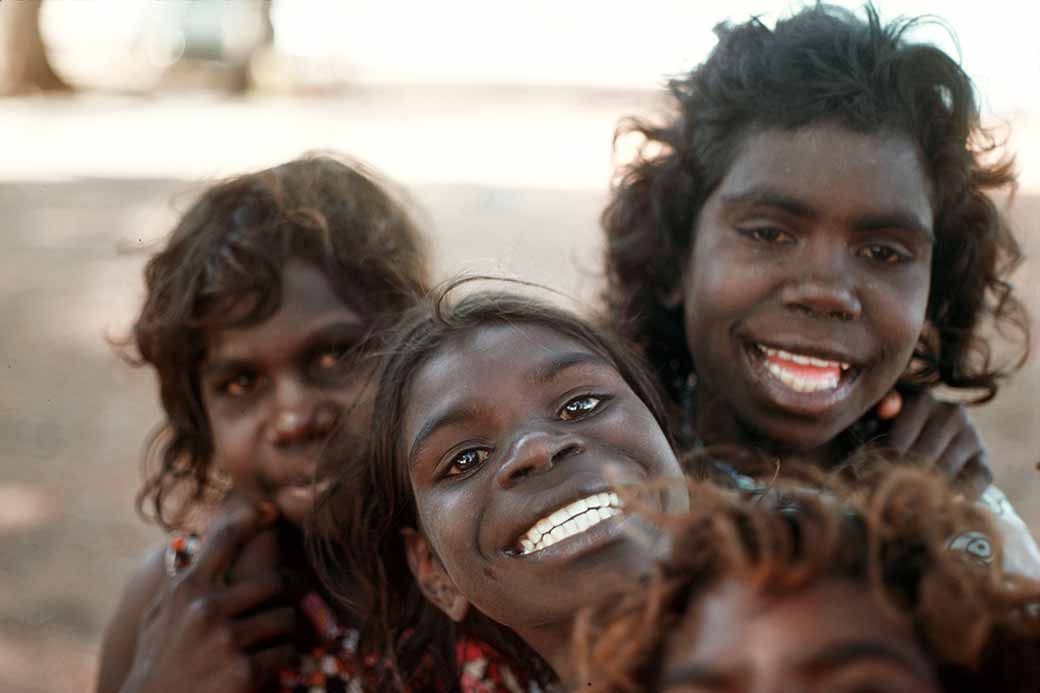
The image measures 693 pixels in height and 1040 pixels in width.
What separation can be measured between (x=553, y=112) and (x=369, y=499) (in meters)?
8.97

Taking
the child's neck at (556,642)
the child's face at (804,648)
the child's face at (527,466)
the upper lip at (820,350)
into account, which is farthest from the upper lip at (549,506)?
the upper lip at (820,350)

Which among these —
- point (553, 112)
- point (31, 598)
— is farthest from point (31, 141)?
point (31, 598)

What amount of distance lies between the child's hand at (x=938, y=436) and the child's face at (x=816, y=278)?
0.22 meters

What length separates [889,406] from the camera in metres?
2.70

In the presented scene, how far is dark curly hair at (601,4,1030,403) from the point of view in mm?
2461

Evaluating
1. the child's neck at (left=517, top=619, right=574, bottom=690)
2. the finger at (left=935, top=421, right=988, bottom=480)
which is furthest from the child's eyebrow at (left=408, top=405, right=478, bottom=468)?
the finger at (left=935, top=421, right=988, bottom=480)

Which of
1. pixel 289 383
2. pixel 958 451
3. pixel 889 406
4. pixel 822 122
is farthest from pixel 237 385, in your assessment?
pixel 958 451

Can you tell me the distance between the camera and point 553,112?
35.6 ft

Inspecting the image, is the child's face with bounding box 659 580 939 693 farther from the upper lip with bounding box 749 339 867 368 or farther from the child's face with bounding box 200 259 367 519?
the child's face with bounding box 200 259 367 519

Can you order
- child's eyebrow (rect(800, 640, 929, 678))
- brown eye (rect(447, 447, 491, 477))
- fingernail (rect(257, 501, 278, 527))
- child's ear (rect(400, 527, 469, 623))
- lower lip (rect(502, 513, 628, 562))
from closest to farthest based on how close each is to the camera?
child's eyebrow (rect(800, 640, 929, 678)), lower lip (rect(502, 513, 628, 562)), brown eye (rect(447, 447, 491, 477)), child's ear (rect(400, 527, 469, 623)), fingernail (rect(257, 501, 278, 527))

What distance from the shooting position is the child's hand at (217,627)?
230cm

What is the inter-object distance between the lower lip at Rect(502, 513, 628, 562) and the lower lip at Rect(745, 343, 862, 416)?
778 millimetres

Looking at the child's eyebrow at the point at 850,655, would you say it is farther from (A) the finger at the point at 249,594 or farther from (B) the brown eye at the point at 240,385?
(B) the brown eye at the point at 240,385

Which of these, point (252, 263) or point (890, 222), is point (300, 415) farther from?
point (890, 222)
